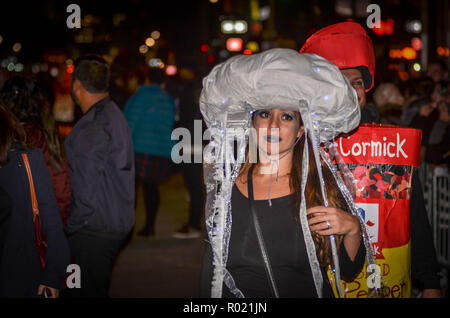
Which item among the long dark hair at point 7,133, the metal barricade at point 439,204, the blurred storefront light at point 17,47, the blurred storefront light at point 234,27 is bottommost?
the metal barricade at point 439,204

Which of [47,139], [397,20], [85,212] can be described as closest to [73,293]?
[85,212]

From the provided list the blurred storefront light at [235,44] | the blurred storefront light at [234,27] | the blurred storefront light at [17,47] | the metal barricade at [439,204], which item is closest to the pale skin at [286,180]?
the metal barricade at [439,204]

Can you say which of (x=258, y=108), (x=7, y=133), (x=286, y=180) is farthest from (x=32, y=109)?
(x=286, y=180)

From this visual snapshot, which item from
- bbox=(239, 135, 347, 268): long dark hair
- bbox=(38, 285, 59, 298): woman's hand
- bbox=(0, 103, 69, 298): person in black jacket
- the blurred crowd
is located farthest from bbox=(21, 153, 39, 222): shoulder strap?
the blurred crowd

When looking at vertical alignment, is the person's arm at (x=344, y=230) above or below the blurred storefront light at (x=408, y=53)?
below

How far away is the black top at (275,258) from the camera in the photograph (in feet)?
7.85

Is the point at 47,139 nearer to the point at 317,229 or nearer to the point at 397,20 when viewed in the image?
the point at 317,229

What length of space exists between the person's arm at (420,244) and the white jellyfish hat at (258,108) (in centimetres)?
55

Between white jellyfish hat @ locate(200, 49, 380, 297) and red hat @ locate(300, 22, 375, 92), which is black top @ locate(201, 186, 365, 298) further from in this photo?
red hat @ locate(300, 22, 375, 92)

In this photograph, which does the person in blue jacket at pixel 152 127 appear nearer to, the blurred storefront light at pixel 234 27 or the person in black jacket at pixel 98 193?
the person in black jacket at pixel 98 193

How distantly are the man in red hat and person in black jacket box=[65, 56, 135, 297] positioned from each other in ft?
5.26

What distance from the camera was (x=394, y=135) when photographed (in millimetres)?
2855

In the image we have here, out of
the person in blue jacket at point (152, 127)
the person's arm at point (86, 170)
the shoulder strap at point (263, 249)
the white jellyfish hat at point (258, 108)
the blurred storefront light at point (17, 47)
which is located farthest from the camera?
the blurred storefront light at point (17, 47)

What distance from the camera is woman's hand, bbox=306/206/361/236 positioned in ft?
7.48
